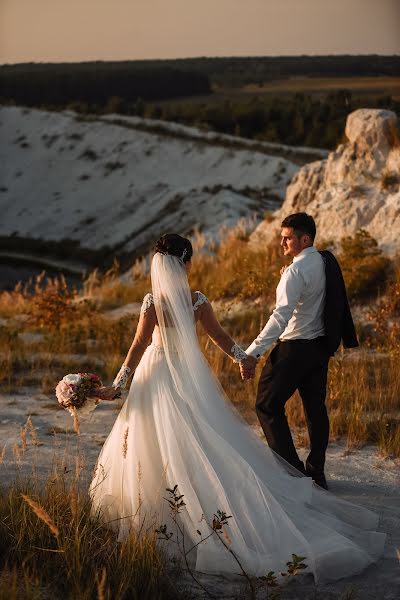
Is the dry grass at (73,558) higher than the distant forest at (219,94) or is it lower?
lower

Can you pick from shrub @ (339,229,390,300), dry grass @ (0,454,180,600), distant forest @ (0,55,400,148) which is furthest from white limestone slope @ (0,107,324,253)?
dry grass @ (0,454,180,600)

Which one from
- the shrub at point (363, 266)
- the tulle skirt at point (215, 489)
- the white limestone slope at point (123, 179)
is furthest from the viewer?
the white limestone slope at point (123, 179)

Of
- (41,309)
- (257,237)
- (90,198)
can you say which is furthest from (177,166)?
(41,309)

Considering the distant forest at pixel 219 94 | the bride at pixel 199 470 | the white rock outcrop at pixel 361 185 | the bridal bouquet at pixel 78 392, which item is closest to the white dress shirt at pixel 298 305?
the bride at pixel 199 470

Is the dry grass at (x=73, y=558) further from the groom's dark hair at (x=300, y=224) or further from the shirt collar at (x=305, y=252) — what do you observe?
the groom's dark hair at (x=300, y=224)

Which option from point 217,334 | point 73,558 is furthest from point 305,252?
point 73,558

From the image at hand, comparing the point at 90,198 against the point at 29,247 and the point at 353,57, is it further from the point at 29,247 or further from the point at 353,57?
the point at 353,57

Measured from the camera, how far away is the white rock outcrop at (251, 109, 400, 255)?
12.9 m

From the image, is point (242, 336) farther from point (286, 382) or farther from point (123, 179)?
point (123, 179)

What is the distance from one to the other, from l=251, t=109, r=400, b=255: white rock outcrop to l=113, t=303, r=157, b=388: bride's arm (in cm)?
750

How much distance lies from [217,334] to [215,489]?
3.45ft

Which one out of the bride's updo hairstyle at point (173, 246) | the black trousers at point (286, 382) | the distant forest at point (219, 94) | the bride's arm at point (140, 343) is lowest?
the black trousers at point (286, 382)

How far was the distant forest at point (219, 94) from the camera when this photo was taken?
149ft

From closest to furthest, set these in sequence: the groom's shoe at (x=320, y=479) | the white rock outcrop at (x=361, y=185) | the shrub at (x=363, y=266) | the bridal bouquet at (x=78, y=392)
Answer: the bridal bouquet at (x=78, y=392)
the groom's shoe at (x=320, y=479)
the shrub at (x=363, y=266)
the white rock outcrop at (x=361, y=185)
